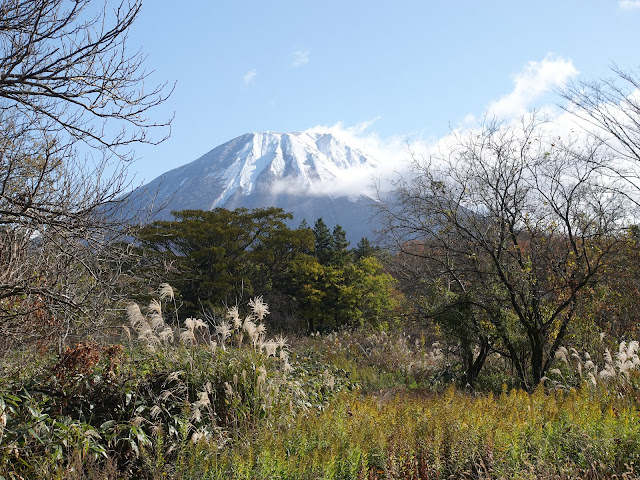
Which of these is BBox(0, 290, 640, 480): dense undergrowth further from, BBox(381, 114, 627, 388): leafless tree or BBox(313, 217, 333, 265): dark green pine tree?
BBox(313, 217, 333, 265): dark green pine tree

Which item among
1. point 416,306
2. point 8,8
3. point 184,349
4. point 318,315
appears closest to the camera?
point 8,8

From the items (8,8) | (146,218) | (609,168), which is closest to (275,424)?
(146,218)

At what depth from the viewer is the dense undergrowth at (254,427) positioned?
3.54 metres

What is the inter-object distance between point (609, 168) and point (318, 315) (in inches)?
672

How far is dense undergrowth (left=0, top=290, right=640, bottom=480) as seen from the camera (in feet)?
11.6

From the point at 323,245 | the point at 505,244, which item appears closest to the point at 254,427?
the point at 505,244

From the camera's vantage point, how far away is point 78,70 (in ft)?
14.3

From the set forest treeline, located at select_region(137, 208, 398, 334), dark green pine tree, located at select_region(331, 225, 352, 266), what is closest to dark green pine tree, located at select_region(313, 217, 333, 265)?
dark green pine tree, located at select_region(331, 225, 352, 266)

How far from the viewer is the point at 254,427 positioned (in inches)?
193

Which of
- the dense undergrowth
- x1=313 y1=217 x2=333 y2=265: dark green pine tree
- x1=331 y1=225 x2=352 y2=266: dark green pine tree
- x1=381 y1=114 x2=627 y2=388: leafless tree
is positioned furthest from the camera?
x1=313 y1=217 x2=333 y2=265: dark green pine tree

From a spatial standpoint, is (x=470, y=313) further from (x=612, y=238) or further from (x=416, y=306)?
(x=612, y=238)

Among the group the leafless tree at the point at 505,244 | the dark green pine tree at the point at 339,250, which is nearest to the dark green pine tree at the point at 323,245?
the dark green pine tree at the point at 339,250

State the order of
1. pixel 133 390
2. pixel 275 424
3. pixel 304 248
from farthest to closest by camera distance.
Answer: pixel 304 248 < pixel 133 390 < pixel 275 424

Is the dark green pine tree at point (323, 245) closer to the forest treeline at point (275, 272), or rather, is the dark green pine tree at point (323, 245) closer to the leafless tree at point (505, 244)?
the forest treeline at point (275, 272)
